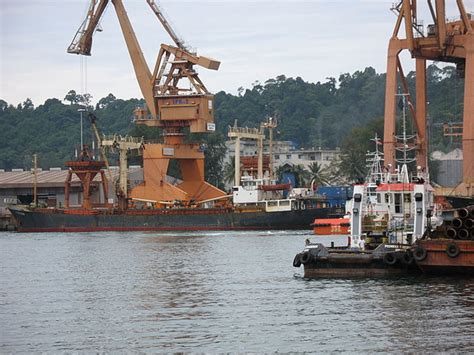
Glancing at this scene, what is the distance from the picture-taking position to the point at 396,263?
3669 cm

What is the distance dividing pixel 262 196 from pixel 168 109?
10.7m

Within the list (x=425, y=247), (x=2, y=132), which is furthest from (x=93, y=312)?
(x=2, y=132)

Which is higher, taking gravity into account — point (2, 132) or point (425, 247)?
point (2, 132)

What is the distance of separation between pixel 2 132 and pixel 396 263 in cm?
15496

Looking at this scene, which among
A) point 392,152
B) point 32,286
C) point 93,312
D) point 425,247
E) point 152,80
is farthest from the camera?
point 152,80

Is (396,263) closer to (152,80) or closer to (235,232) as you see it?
(235,232)

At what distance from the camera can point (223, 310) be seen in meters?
31.7

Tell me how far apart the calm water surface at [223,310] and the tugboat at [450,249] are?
1.52 ft

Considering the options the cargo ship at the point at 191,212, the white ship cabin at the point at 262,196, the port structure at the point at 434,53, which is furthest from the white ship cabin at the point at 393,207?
the white ship cabin at the point at 262,196

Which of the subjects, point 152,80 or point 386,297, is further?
point 152,80

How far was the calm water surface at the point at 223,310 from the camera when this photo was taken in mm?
26469

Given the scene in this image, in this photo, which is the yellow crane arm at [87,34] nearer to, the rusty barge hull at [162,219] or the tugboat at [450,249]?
the rusty barge hull at [162,219]

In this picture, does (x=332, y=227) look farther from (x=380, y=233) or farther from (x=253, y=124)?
(x=253, y=124)

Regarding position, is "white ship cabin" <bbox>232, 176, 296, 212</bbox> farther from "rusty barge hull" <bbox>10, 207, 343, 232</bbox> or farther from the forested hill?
the forested hill
